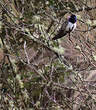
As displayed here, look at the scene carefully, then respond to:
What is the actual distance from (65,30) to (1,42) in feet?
2.28

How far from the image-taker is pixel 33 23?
2.16 meters

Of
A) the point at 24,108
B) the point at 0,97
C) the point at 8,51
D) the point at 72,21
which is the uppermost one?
the point at 72,21

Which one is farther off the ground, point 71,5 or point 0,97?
point 71,5

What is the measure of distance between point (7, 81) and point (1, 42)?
32 cm

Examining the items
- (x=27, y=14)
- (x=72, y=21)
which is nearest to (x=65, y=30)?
(x=72, y=21)

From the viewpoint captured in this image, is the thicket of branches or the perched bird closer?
the thicket of branches

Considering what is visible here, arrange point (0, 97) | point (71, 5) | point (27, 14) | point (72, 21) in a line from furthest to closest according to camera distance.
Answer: point (71, 5) → point (72, 21) → point (27, 14) → point (0, 97)

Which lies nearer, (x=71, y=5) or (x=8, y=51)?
(x=8, y=51)

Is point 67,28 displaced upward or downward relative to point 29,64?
upward

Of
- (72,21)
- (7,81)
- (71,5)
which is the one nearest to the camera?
(7,81)

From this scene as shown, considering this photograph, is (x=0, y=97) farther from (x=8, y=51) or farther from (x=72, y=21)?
(x=72, y=21)

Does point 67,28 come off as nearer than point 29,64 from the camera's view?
No

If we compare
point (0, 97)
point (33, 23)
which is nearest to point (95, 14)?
point (33, 23)

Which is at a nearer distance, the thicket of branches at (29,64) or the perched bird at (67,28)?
the thicket of branches at (29,64)
